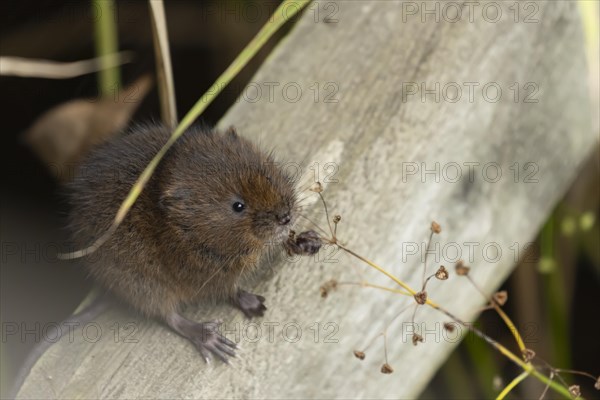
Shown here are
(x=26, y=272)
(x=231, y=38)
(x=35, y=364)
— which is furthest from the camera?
(x=231, y=38)

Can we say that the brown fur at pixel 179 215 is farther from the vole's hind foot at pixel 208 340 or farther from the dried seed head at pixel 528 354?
the dried seed head at pixel 528 354

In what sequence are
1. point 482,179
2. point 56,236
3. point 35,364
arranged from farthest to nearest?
point 56,236 < point 482,179 < point 35,364

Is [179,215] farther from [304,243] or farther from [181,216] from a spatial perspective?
[304,243]

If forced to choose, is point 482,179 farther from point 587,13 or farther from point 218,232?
point 218,232

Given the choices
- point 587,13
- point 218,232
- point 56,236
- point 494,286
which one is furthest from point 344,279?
point 56,236

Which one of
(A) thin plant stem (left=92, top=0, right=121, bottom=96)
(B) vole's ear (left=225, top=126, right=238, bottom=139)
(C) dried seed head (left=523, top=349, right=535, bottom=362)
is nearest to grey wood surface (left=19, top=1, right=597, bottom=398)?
(B) vole's ear (left=225, top=126, right=238, bottom=139)

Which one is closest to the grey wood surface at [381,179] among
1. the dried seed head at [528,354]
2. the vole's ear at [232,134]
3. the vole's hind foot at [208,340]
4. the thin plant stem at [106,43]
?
the vole's hind foot at [208,340]

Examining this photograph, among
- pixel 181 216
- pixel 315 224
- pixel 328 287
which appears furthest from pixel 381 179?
pixel 181 216
